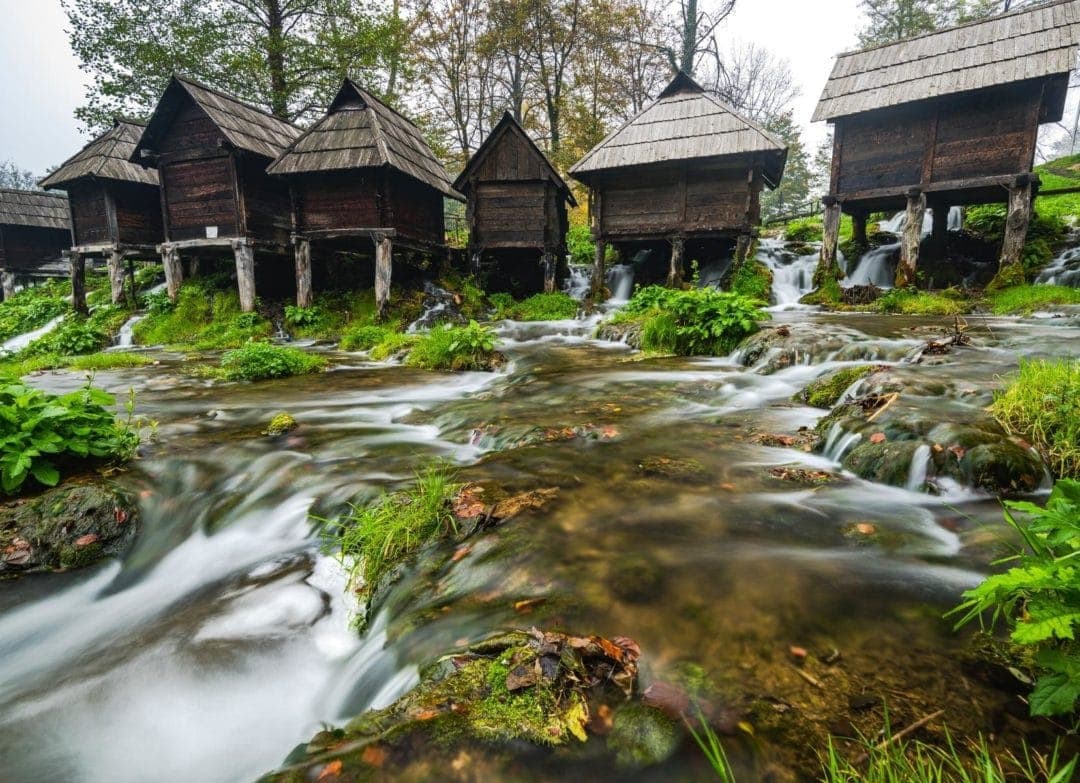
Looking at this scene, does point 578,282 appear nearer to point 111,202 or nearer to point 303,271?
point 303,271

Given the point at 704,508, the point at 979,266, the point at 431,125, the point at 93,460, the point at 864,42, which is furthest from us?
the point at 864,42

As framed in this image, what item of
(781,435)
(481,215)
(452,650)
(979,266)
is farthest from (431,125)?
(452,650)

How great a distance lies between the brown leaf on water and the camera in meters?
1.47

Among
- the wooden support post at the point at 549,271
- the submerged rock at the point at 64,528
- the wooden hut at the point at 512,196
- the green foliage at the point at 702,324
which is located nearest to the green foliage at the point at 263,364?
the submerged rock at the point at 64,528

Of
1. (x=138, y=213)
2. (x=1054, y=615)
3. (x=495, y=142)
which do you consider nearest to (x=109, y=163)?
(x=138, y=213)

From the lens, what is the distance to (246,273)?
15766 millimetres

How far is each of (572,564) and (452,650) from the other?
70cm

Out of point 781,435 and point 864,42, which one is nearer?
point 781,435

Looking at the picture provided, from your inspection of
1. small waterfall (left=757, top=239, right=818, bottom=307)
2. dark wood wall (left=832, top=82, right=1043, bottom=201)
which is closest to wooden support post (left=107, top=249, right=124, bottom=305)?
small waterfall (left=757, top=239, right=818, bottom=307)

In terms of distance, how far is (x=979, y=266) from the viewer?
1475 centimetres

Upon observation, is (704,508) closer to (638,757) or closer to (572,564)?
(572,564)

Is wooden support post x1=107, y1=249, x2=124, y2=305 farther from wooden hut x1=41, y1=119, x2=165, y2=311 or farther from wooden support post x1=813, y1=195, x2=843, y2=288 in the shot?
wooden support post x1=813, y1=195, x2=843, y2=288

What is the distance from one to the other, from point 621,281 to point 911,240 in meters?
8.17

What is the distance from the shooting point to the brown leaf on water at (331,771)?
57.9 inches
